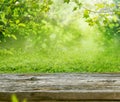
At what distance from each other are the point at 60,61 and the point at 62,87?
15.1 ft

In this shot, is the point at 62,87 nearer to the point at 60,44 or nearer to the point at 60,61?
the point at 60,61

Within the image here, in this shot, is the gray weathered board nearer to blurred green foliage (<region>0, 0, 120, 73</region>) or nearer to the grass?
the grass

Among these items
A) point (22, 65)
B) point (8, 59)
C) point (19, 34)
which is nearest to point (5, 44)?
point (19, 34)

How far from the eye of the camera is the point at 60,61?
6.92 m

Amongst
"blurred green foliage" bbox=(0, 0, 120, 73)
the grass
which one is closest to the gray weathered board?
the grass

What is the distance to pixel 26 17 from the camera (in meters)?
8.57

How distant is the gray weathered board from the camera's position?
2.08 meters

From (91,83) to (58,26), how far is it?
7.13 meters

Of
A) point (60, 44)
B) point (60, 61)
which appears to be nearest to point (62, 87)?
point (60, 61)

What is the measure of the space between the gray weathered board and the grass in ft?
9.15

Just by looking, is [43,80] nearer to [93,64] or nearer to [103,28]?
[93,64]

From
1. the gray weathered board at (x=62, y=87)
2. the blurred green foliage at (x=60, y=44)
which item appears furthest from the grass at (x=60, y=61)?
the gray weathered board at (x=62, y=87)

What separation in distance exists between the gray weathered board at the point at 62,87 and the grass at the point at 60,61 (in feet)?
9.15

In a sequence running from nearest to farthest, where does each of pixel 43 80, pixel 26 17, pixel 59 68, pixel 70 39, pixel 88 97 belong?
1. pixel 88 97
2. pixel 43 80
3. pixel 59 68
4. pixel 26 17
5. pixel 70 39
